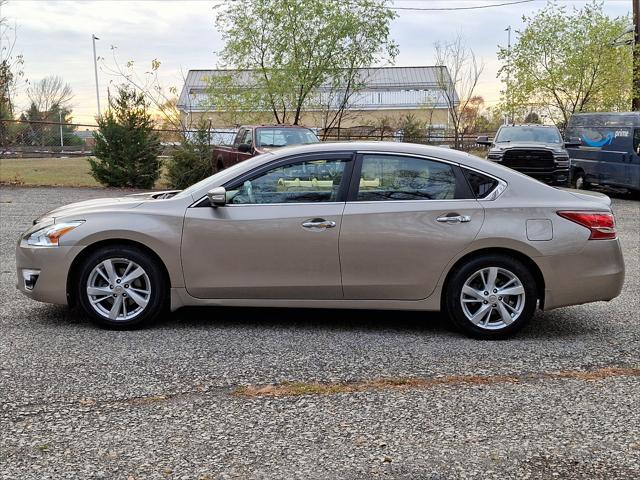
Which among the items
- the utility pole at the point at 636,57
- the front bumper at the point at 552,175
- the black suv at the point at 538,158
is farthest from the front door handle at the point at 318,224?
the utility pole at the point at 636,57

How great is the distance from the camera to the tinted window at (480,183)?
213 inches

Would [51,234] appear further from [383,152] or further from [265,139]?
[265,139]

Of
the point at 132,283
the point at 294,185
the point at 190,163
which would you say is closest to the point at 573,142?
the point at 190,163

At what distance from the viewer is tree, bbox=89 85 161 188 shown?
17.8 metres

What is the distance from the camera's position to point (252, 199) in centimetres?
544

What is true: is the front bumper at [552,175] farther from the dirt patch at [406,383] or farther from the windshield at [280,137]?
Answer: the dirt patch at [406,383]

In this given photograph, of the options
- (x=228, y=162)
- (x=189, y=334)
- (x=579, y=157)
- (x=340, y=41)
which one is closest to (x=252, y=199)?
(x=189, y=334)

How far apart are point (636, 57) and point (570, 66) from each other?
228 centimetres

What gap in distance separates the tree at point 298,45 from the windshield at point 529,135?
7.50m

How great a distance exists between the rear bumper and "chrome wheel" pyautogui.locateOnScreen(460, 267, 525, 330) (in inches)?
9.6

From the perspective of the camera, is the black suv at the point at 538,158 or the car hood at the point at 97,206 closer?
the car hood at the point at 97,206

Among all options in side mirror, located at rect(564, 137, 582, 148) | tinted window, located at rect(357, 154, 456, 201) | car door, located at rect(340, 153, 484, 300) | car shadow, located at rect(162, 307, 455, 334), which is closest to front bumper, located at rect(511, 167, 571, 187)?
side mirror, located at rect(564, 137, 582, 148)

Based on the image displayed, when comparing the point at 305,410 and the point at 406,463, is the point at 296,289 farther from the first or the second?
the point at 406,463

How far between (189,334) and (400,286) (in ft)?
5.53
